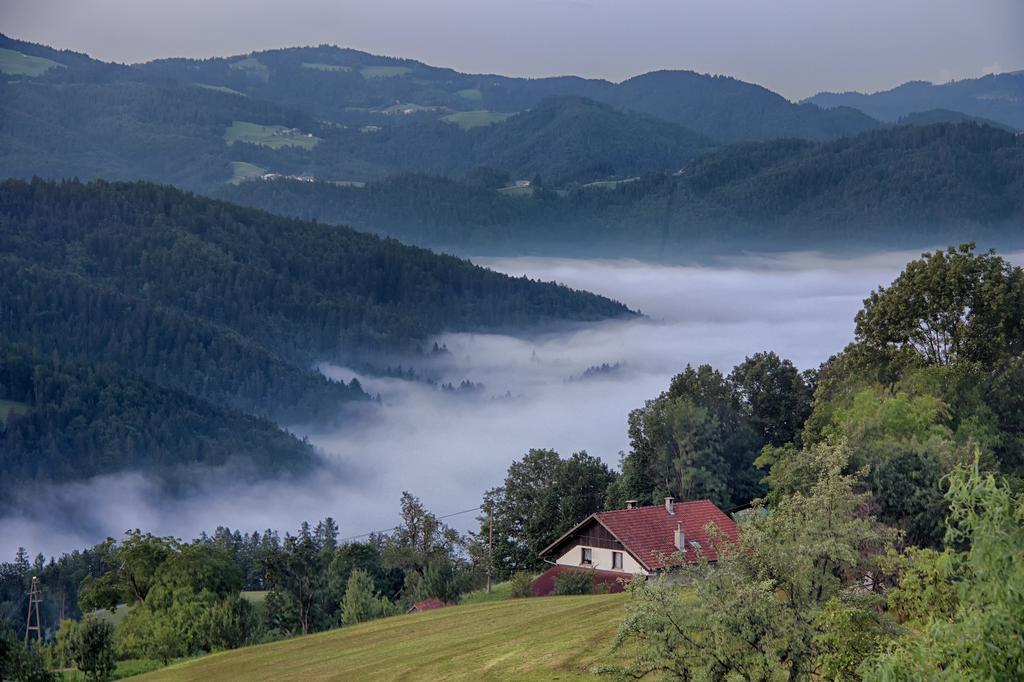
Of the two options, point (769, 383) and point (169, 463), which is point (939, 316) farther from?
point (169, 463)

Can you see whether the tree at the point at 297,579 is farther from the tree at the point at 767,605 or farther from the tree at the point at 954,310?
the tree at the point at 767,605

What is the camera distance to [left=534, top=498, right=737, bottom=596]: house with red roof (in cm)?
5219

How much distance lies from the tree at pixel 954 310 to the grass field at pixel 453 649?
22.0 meters

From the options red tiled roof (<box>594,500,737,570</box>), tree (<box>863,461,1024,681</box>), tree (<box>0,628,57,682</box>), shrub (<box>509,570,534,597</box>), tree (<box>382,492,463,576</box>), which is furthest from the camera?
tree (<box>382,492,463,576</box>)

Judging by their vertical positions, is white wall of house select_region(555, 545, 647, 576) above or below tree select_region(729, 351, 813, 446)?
below

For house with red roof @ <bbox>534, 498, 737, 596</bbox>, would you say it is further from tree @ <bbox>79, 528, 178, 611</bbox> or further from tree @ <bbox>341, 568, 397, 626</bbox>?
tree @ <bbox>79, 528, 178, 611</bbox>

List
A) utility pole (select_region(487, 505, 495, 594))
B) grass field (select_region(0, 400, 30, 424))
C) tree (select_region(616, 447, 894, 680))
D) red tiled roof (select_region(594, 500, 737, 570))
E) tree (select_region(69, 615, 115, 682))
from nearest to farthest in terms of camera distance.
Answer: tree (select_region(616, 447, 894, 680)) < tree (select_region(69, 615, 115, 682)) < red tiled roof (select_region(594, 500, 737, 570)) < utility pole (select_region(487, 505, 495, 594)) < grass field (select_region(0, 400, 30, 424))

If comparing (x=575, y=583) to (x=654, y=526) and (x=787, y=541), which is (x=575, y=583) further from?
(x=787, y=541)

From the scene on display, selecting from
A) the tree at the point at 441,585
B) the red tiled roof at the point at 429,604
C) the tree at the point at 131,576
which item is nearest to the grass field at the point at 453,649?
the red tiled roof at the point at 429,604

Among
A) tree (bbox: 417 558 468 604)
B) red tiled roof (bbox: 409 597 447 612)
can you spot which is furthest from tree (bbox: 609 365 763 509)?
red tiled roof (bbox: 409 597 447 612)

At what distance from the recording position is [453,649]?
121 ft

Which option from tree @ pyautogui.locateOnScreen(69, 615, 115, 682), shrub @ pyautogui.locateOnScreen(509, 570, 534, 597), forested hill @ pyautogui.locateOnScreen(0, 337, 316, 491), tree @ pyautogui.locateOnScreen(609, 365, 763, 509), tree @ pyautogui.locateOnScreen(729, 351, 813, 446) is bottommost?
tree @ pyautogui.locateOnScreen(69, 615, 115, 682)

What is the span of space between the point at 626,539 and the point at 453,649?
16730 millimetres

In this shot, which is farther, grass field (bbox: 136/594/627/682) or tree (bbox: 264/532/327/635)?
tree (bbox: 264/532/327/635)
